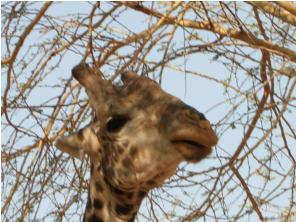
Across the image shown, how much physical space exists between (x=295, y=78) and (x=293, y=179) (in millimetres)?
1032

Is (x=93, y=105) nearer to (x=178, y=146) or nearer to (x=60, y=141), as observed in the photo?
(x=60, y=141)

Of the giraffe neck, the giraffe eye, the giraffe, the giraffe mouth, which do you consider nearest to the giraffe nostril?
the giraffe

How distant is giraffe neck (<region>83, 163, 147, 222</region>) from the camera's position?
10.2ft

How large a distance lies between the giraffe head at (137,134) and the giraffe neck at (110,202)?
2.0 inches

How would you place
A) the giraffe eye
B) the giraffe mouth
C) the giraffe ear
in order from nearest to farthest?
1. the giraffe mouth
2. the giraffe eye
3. the giraffe ear

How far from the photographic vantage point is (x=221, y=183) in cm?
369

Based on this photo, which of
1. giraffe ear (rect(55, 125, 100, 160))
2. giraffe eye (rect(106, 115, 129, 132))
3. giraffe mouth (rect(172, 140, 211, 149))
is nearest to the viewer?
giraffe mouth (rect(172, 140, 211, 149))

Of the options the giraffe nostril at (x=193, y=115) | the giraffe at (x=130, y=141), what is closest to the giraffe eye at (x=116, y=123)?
the giraffe at (x=130, y=141)

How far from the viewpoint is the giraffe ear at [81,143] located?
3.17m

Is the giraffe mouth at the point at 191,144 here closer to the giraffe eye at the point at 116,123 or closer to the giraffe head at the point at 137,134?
the giraffe head at the point at 137,134

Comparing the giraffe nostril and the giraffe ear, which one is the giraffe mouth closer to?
the giraffe nostril

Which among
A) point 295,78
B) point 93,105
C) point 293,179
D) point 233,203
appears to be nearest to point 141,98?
point 93,105

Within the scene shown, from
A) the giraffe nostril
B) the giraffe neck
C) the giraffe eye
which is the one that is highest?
the giraffe eye

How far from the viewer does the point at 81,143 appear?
319 cm
